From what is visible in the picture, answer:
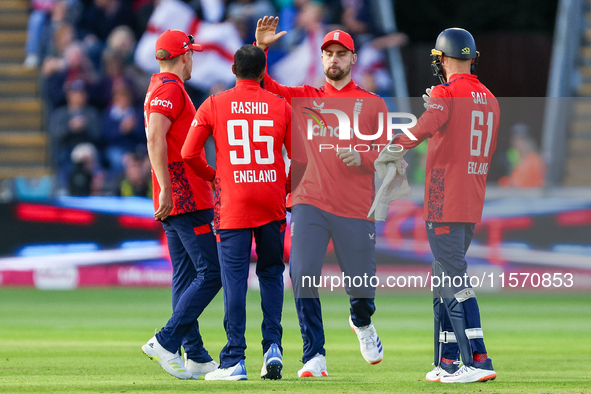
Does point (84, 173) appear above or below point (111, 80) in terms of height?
below

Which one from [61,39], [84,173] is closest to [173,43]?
[84,173]

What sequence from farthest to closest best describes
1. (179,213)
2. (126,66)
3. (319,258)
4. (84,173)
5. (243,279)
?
(126,66) → (84,173) → (319,258) → (179,213) → (243,279)

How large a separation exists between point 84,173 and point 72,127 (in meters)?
1.72

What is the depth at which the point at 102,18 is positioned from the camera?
58.7 feet

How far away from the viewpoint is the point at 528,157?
45.7ft

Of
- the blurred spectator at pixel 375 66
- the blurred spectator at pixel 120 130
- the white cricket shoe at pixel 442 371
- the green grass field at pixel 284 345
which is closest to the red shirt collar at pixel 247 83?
the green grass field at pixel 284 345

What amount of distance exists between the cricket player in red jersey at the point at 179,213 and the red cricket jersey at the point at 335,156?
2.34 feet

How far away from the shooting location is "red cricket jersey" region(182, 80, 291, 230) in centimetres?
612

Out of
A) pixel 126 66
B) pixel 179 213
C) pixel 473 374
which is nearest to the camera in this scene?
pixel 473 374

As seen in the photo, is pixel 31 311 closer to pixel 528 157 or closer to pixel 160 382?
pixel 160 382

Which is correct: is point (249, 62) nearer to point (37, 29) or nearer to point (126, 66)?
point (126, 66)

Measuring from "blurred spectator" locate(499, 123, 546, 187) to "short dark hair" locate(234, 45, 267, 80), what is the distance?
7978mm

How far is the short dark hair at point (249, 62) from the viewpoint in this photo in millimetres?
6152

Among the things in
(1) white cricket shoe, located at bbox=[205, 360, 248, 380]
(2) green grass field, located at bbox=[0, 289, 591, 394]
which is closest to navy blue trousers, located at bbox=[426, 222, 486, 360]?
(2) green grass field, located at bbox=[0, 289, 591, 394]
